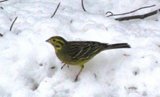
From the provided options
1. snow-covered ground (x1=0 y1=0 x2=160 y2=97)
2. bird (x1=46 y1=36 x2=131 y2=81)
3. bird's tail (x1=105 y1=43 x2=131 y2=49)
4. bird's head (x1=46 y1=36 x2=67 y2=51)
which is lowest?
snow-covered ground (x1=0 y1=0 x2=160 y2=97)

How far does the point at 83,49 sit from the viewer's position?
5.11m

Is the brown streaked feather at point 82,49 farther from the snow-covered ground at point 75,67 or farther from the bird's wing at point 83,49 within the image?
the snow-covered ground at point 75,67

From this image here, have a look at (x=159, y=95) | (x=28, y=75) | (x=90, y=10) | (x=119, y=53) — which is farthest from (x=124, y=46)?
(x=90, y=10)

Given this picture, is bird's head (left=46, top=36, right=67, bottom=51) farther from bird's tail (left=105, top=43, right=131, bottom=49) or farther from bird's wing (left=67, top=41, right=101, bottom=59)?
bird's tail (left=105, top=43, right=131, bottom=49)

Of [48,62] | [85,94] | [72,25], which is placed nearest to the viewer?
[85,94]

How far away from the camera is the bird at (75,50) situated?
200 inches

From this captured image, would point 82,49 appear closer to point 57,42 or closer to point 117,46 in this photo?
point 57,42

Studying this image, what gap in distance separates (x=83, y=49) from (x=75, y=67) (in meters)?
0.28

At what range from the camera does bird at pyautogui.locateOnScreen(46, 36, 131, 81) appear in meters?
5.07

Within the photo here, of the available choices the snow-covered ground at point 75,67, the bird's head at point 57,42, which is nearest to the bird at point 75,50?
the bird's head at point 57,42

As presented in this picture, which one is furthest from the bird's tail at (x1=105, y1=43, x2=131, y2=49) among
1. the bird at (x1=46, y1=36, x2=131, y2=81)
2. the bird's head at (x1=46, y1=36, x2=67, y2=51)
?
the bird's head at (x1=46, y1=36, x2=67, y2=51)

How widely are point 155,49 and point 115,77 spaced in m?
0.64

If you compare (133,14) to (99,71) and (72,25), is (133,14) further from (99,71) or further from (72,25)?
(99,71)

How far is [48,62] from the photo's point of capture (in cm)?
534
